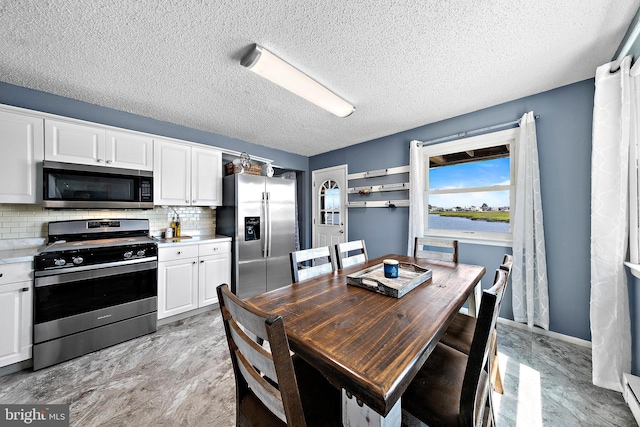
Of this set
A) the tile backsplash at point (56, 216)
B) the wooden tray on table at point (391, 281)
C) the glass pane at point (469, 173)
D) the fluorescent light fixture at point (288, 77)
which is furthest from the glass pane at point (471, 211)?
the tile backsplash at point (56, 216)

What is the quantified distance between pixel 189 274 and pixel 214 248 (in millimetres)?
410

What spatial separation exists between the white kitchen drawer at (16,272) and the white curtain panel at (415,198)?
3.75m

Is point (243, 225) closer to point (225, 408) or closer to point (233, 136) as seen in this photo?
point (233, 136)

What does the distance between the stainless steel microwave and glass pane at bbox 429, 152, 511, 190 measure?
3579 mm

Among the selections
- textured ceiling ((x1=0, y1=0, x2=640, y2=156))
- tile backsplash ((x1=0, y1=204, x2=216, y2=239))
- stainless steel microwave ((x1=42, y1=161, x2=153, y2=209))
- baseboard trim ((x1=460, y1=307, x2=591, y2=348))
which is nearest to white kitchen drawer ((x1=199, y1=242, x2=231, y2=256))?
tile backsplash ((x1=0, y1=204, x2=216, y2=239))

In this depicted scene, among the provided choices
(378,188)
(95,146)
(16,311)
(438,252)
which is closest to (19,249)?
(16,311)

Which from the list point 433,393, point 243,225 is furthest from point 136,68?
point 433,393

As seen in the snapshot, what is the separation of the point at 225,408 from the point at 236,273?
1783mm

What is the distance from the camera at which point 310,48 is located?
5.42ft

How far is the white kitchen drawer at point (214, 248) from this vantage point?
9.38 ft

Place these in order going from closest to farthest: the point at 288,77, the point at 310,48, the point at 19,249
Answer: the point at 310,48, the point at 288,77, the point at 19,249

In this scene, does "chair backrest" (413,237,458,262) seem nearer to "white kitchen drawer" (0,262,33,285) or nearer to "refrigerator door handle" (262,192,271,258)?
"refrigerator door handle" (262,192,271,258)

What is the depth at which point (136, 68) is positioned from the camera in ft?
6.17

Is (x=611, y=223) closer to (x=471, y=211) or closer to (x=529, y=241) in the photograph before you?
(x=529, y=241)
